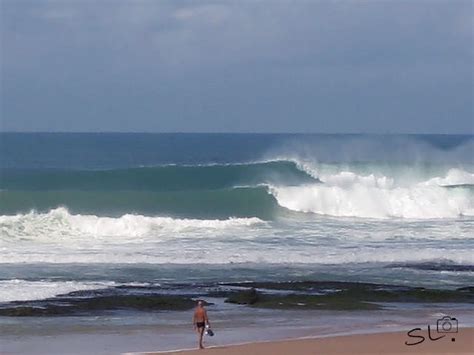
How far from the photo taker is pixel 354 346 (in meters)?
14.0

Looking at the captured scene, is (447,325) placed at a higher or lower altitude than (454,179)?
lower

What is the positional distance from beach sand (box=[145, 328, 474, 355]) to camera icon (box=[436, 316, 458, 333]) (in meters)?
0.52

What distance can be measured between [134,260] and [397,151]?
38931 millimetres

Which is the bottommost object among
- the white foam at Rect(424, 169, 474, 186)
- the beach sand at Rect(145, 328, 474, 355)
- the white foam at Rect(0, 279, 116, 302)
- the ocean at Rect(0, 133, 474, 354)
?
the beach sand at Rect(145, 328, 474, 355)

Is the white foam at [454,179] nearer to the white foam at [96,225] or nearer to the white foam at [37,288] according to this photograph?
the white foam at [96,225]

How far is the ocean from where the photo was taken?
66.1 ft

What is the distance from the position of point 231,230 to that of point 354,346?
46.3ft

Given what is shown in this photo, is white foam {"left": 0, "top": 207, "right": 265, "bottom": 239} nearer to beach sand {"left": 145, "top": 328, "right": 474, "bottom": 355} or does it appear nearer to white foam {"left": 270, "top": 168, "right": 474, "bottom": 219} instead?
white foam {"left": 270, "top": 168, "right": 474, "bottom": 219}

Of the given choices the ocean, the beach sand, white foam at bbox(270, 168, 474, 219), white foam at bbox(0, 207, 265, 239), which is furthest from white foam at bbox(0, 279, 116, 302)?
white foam at bbox(270, 168, 474, 219)

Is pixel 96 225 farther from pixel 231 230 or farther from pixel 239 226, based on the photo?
pixel 239 226

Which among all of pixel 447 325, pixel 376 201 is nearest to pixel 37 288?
pixel 447 325

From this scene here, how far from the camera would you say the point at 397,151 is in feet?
193

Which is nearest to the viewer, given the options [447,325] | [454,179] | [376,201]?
[447,325]

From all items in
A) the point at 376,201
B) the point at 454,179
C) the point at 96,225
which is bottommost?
the point at 96,225
